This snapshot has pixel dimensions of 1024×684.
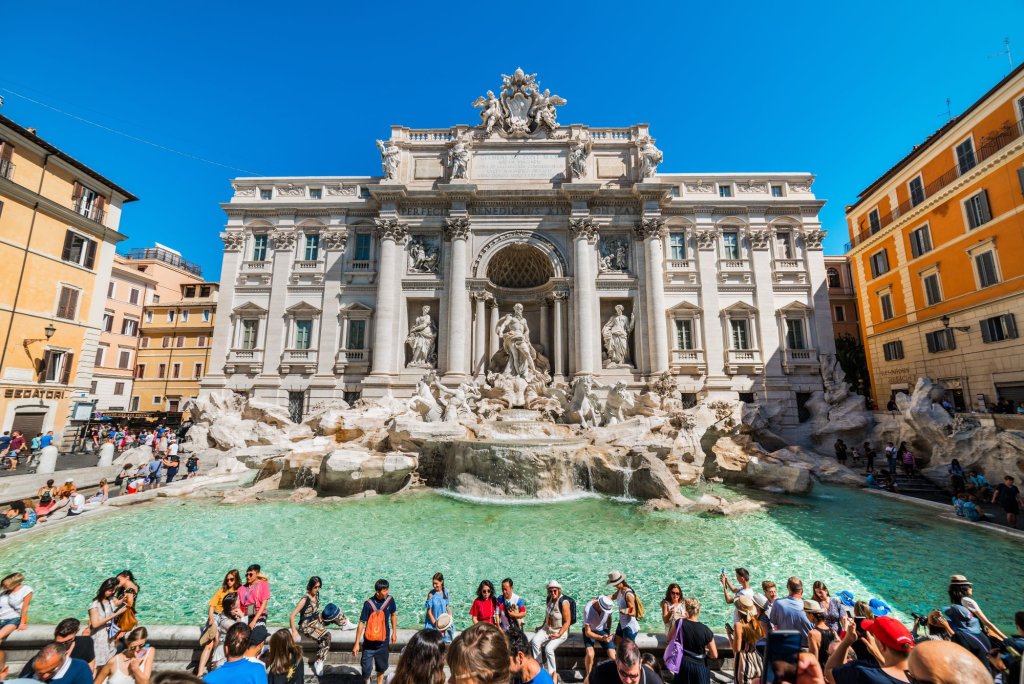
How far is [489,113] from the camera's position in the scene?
2305 cm

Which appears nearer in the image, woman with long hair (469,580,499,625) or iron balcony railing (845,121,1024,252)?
woman with long hair (469,580,499,625)

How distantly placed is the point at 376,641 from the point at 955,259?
24.4 m

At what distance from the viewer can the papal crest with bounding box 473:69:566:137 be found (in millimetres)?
23000

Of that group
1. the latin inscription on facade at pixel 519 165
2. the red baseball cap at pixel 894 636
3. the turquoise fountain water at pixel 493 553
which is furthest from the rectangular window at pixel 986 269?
the red baseball cap at pixel 894 636

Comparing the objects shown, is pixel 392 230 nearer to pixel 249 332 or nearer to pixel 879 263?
pixel 249 332

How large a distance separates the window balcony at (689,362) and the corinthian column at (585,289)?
415 cm

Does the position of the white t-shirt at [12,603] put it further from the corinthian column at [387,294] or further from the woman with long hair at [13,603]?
the corinthian column at [387,294]

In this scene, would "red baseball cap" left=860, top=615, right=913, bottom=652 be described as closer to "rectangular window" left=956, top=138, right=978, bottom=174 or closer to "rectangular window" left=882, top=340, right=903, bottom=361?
"rectangular window" left=956, top=138, right=978, bottom=174

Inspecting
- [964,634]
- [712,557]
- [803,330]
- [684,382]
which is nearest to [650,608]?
[712,557]

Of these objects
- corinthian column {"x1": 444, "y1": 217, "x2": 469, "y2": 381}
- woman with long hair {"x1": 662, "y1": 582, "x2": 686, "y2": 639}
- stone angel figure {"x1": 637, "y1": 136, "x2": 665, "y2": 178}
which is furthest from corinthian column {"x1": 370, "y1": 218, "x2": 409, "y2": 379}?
woman with long hair {"x1": 662, "y1": 582, "x2": 686, "y2": 639}

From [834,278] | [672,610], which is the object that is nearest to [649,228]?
[834,278]

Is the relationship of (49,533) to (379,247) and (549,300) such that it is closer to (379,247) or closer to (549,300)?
(379,247)

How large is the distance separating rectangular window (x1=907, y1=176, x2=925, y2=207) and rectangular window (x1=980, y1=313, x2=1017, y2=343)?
631 cm

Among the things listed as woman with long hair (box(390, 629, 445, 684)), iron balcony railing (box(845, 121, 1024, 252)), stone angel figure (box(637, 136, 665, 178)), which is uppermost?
stone angel figure (box(637, 136, 665, 178))
